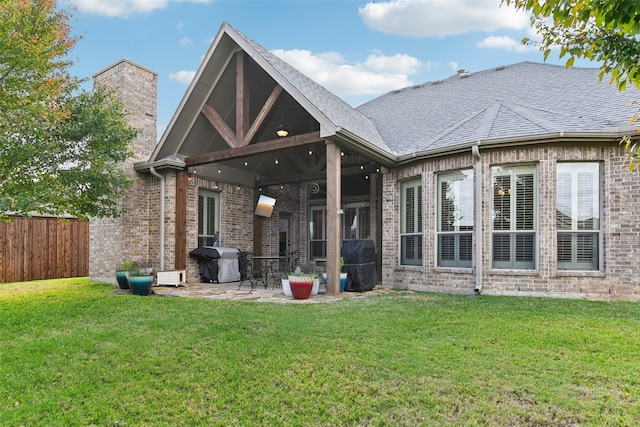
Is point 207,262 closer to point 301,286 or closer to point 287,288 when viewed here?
point 287,288

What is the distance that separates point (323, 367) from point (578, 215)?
20.8ft

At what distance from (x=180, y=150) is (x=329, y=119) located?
197 inches

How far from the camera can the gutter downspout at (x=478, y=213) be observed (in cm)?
761

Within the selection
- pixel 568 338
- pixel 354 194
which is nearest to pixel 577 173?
pixel 568 338

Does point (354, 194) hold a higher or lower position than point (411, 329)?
higher

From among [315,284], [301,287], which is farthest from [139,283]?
[315,284]

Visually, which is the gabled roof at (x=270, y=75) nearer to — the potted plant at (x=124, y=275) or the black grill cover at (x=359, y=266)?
the black grill cover at (x=359, y=266)

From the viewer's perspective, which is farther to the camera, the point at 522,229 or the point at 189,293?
the point at 189,293

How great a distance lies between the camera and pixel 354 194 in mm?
12586

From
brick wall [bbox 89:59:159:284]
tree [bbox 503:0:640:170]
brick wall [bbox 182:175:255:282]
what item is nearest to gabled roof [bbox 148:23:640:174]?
brick wall [bbox 182:175:255:282]

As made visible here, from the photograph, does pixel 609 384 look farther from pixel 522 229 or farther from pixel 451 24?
pixel 451 24


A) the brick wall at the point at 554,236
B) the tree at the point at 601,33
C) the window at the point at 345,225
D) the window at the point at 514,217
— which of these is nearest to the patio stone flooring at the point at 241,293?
the brick wall at the point at 554,236

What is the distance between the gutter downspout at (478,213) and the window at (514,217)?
29 cm

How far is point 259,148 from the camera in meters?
8.37
